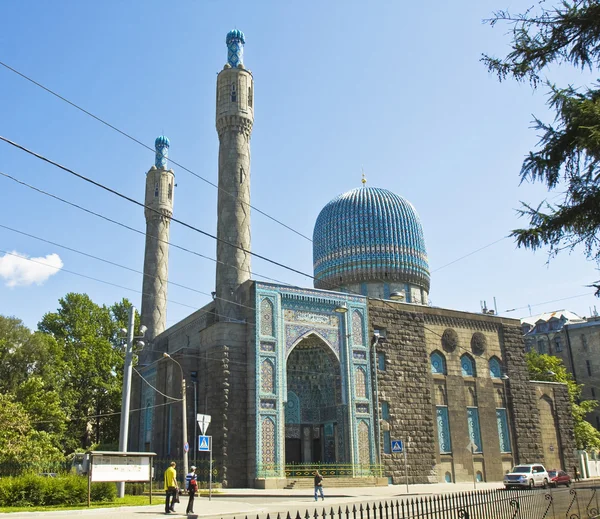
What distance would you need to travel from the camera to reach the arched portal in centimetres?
2875

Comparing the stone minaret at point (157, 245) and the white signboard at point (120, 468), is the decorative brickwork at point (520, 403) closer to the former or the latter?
the stone minaret at point (157, 245)

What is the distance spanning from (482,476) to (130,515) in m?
22.6

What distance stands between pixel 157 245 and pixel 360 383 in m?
16.7

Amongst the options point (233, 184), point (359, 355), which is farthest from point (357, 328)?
point (233, 184)

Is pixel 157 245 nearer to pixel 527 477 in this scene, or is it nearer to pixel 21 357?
pixel 21 357

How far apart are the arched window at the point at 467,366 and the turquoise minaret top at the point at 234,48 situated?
19.9 metres

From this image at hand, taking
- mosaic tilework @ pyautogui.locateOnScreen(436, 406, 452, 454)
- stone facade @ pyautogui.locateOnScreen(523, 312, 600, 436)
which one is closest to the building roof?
stone facade @ pyautogui.locateOnScreen(523, 312, 600, 436)

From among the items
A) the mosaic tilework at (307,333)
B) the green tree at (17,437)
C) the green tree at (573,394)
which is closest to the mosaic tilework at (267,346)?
the mosaic tilework at (307,333)

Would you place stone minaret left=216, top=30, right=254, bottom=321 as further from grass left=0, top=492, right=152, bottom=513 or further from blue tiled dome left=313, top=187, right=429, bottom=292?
grass left=0, top=492, right=152, bottom=513

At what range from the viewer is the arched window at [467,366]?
3281 centimetres

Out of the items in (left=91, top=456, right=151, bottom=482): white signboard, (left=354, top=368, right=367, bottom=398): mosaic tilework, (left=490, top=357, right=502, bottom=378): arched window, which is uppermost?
(left=490, top=357, right=502, bottom=378): arched window

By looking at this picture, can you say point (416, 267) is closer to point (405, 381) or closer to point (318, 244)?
point (318, 244)

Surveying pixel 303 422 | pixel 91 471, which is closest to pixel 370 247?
pixel 303 422

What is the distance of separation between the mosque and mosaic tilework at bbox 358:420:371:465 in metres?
0.05
